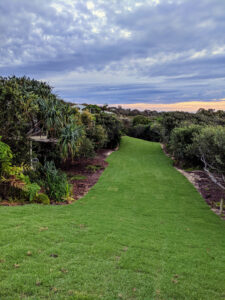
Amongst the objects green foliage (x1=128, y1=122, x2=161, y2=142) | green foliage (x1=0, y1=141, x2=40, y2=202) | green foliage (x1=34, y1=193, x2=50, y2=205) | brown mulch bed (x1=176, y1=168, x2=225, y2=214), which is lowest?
brown mulch bed (x1=176, y1=168, x2=225, y2=214)

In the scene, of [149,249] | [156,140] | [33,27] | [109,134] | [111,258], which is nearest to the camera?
[111,258]

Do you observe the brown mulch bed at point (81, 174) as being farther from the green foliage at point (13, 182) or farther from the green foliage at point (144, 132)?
the green foliage at point (144, 132)

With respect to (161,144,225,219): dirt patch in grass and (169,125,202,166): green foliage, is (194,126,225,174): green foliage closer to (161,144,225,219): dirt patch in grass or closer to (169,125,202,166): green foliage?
(161,144,225,219): dirt patch in grass

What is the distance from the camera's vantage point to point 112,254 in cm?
484

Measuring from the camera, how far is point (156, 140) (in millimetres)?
47594

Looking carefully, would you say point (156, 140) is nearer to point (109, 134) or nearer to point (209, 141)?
point (109, 134)

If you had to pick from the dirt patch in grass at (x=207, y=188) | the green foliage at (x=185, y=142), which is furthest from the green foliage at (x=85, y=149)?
the green foliage at (x=185, y=142)

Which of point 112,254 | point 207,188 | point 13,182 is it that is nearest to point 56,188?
point 13,182

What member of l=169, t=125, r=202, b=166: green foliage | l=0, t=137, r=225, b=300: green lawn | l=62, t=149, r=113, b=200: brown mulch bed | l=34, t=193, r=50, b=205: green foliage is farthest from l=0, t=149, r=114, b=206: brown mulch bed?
l=169, t=125, r=202, b=166: green foliage

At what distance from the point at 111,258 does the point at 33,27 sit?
58.2ft

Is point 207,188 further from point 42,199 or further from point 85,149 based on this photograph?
point 42,199

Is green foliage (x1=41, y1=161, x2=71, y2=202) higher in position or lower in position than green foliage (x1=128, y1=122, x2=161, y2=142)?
lower

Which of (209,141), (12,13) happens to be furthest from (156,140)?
(12,13)

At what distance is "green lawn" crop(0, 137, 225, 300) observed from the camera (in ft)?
11.2
